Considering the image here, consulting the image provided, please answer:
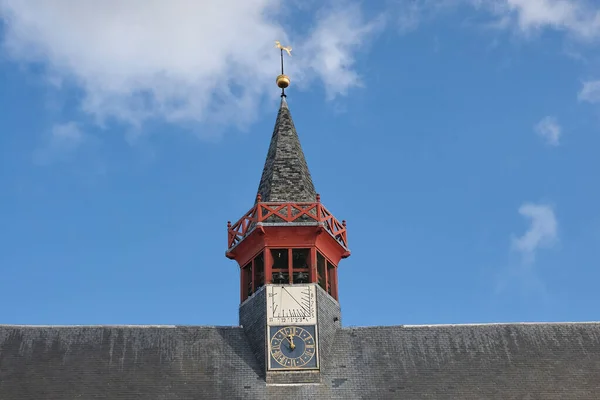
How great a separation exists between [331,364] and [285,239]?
18.5 feet

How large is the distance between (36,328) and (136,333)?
12.7 ft

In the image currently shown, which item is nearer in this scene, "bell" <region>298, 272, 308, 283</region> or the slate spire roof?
"bell" <region>298, 272, 308, 283</region>

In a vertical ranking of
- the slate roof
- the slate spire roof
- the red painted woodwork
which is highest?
the slate spire roof

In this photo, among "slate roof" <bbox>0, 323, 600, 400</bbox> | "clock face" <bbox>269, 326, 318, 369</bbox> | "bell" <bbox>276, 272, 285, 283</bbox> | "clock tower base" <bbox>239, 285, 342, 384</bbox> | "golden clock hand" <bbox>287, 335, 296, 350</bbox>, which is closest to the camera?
"slate roof" <bbox>0, 323, 600, 400</bbox>

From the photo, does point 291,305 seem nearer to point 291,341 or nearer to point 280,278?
point 280,278

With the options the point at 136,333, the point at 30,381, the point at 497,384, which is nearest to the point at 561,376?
the point at 497,384

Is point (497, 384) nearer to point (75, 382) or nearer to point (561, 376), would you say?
point (561, 376)

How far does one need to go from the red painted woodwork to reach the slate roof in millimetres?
2467

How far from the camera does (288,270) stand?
45.0 meters

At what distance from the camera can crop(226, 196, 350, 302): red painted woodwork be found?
4509 centimetres

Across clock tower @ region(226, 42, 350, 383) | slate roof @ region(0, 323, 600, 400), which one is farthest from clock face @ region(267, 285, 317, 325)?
slate roof @ region(0, 323, 600, 400)

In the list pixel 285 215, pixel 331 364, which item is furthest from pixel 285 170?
pixel 331 364

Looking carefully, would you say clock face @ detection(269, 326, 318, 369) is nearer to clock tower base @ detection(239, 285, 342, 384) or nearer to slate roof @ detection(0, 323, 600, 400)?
clock tower base @ detection(239, 285, 342, 384)

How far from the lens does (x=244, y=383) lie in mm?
41562
